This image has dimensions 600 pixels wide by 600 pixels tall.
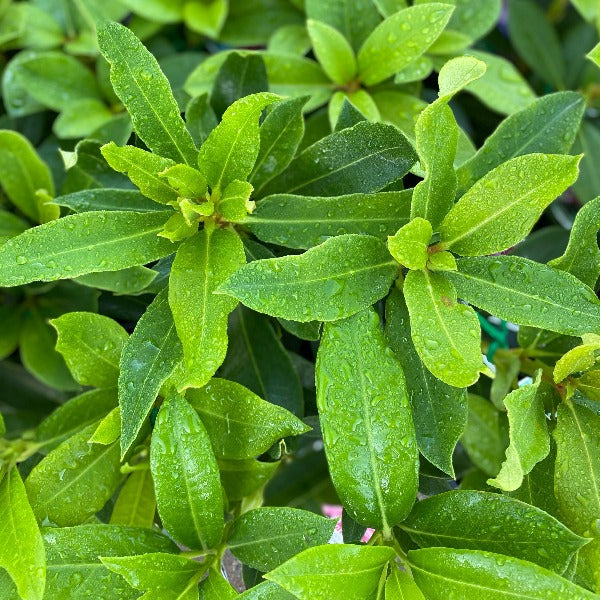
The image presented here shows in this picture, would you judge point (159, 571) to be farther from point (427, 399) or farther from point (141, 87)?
point (141, 87)

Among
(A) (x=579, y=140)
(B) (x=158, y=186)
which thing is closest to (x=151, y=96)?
(B) (x=158, y=186)

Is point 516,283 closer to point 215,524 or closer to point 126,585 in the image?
point 215,524


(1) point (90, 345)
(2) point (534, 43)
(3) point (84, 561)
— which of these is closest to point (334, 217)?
(1) point (90, 345)

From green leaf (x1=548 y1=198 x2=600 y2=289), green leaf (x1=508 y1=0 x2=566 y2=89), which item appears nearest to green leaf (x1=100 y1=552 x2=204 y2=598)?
green leaf (x1=548 y1=198 x2=600 y2=289)

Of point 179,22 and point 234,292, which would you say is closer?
point 234,292

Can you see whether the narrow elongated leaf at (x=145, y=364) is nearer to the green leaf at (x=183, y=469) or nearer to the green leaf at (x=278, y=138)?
the green leaf at (x=183, y=469)
